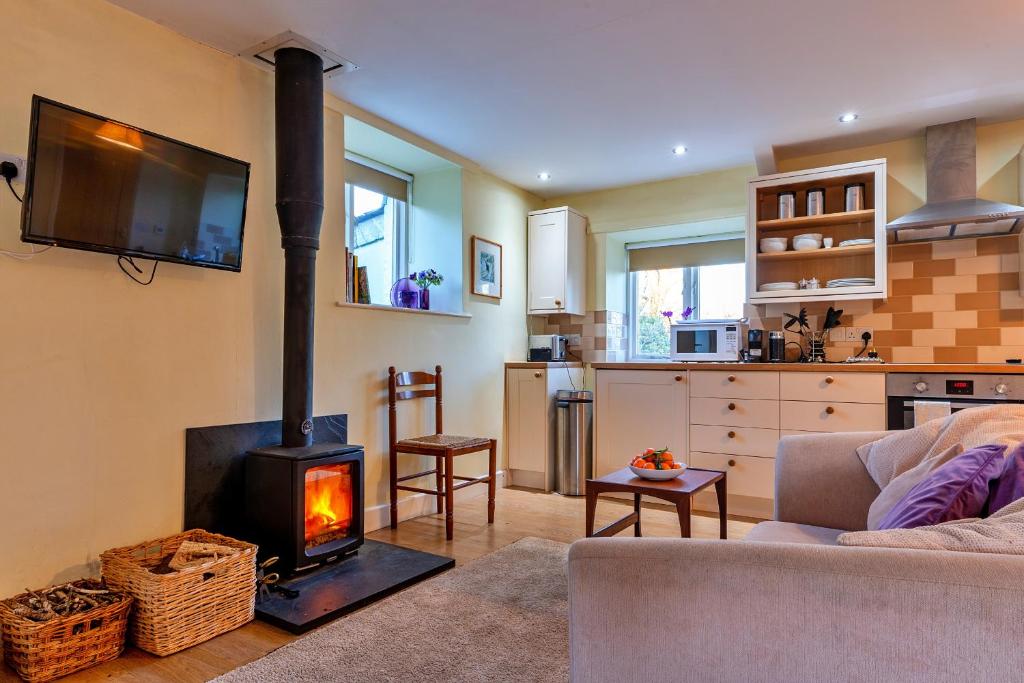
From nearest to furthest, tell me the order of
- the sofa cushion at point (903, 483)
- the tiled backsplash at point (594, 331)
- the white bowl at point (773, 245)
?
the sofa cushion at point (903, 483)
the white bowl at point (773, 245)
the tiled backsplash at point (594, 331)

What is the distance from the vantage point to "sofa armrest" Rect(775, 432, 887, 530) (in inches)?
74.0

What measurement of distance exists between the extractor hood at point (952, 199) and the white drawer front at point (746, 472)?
5.18ft

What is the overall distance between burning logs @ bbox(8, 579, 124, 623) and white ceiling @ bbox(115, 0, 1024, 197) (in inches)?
86.5

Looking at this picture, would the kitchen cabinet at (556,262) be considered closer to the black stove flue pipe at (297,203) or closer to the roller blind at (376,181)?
the roller blind at (376,181)

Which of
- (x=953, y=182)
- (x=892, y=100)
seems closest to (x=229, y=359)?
(x=892, y=100)

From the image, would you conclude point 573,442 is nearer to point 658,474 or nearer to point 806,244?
point 658,474

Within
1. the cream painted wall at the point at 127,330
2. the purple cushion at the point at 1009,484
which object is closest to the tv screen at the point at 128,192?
the cream painted wall at the point at 127,330

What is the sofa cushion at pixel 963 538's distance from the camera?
822 mm

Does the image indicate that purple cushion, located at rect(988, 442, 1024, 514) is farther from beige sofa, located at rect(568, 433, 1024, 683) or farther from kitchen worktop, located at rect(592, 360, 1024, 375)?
kitchen worktop, located at rect(592, 360, 1024, 375)

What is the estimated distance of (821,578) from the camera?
837 mm

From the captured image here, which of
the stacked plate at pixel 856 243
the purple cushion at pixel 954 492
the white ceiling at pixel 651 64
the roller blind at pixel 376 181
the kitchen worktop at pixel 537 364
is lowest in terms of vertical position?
the purple cushion at pixel 954 492

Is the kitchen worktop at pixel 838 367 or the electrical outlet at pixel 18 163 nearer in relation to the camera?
the electrical outlet at pixel 18 163

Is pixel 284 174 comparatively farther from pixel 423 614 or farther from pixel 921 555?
pixel 921 555

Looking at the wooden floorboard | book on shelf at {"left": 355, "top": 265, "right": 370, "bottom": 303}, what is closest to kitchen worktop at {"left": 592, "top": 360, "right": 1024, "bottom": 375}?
the wooden floorboard
